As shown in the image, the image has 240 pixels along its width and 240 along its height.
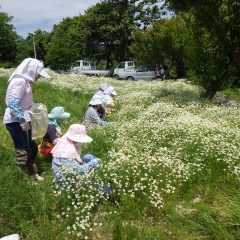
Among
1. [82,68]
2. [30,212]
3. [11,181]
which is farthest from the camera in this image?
[82,68]

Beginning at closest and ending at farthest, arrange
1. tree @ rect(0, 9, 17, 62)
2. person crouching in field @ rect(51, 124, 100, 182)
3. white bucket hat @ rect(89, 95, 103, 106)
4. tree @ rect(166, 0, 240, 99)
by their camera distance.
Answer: person crouching in field @ rect(51, 124, 100, 182)
white bucket hat @ rect(89, 95, 103, 106)
tree @ rect(166, 0, 240, 99)
tree @ rect(0, 9, 17, 62)

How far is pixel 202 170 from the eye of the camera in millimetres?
6211

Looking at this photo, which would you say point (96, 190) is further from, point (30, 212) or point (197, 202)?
point (197, 202)

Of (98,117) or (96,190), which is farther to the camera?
(98,117)

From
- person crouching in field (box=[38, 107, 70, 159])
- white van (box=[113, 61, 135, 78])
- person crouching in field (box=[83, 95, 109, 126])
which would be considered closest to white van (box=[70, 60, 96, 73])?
white van (box=[113, 61, 135, 78])

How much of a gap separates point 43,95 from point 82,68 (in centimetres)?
2990

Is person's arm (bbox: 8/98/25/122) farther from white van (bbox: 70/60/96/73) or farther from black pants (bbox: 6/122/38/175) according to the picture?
white van (bbox: 70/60/96/73)

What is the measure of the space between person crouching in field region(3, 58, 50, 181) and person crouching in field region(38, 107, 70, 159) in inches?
33.9

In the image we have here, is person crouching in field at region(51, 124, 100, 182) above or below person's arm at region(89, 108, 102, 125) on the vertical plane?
above

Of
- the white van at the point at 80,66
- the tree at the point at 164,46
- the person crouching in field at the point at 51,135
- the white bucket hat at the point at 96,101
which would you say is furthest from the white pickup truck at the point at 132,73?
the person crouching in field at the point at 51,135

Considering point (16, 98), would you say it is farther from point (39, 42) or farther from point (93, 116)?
point (39, 42)

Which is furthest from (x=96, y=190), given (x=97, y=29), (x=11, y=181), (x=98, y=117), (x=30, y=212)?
(x=97, y=29)

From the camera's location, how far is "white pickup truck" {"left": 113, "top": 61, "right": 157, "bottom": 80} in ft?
111

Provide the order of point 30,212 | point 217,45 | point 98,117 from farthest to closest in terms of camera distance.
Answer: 1. point 217,45
2. point 98,117
3. point 30,212
